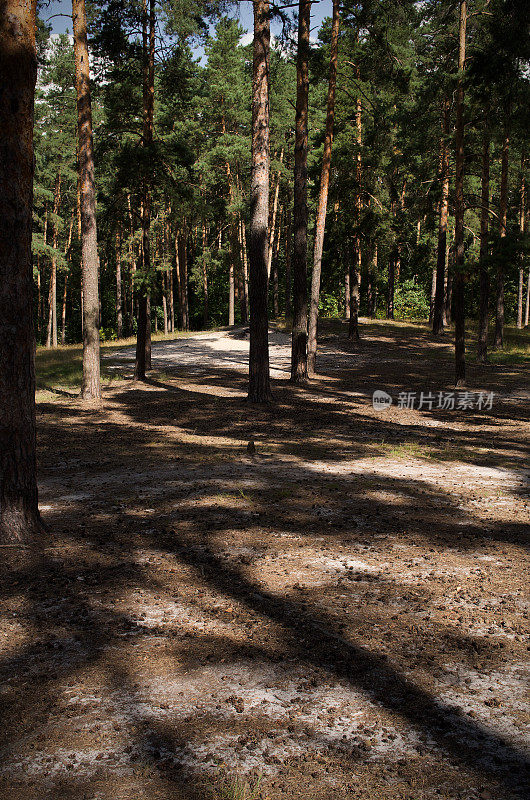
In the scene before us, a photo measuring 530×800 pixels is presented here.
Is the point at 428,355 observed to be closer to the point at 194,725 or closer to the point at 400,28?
the point at 400,28

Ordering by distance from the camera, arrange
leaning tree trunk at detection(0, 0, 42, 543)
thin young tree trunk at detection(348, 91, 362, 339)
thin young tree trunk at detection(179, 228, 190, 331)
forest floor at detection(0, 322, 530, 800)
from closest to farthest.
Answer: forest floor at detection(0, 322, 530, 800)
leaning tree trunk at detection(0, 0, 42, 543)
thin young tree trunk at detection(348, 91, 362, 339)
thin young tree trunk at detection(179, 228, 190, 331)

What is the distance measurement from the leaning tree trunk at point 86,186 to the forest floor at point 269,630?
19.1 feet

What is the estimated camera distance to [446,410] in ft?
49.3

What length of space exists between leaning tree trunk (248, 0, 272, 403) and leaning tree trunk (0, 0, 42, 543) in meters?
8.11

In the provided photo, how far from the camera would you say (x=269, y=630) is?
407 centimetres

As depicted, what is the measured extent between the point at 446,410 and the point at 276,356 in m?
12.1

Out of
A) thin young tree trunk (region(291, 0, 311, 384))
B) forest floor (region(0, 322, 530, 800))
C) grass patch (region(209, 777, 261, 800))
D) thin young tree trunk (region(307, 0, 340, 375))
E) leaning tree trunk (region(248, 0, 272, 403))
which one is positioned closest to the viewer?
grass patch (region(209, 777, 261, 800))

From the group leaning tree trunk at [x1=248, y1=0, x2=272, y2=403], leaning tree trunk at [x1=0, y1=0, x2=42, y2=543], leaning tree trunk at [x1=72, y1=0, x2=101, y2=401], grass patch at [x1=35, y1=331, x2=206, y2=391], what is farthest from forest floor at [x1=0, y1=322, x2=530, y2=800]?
grass patch at [x1=35, y1=331, x2=206, y2=391]

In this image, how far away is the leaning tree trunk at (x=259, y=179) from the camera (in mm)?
13164

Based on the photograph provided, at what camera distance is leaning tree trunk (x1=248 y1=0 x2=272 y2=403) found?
43.2 feet

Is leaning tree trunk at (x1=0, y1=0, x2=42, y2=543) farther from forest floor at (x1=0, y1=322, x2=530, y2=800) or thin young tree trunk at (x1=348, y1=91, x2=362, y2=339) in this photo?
thin young tree trunk at (x1=348, y1=91, x2=362, y2=339)

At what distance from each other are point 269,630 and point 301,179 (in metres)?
14.8

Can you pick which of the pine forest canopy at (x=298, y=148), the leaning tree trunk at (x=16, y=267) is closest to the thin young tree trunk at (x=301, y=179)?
the pine forest canopy at (x=298, y=148)

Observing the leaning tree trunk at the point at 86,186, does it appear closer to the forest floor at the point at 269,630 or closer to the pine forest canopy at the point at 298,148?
the pine forest canopy at the point at 298,148
